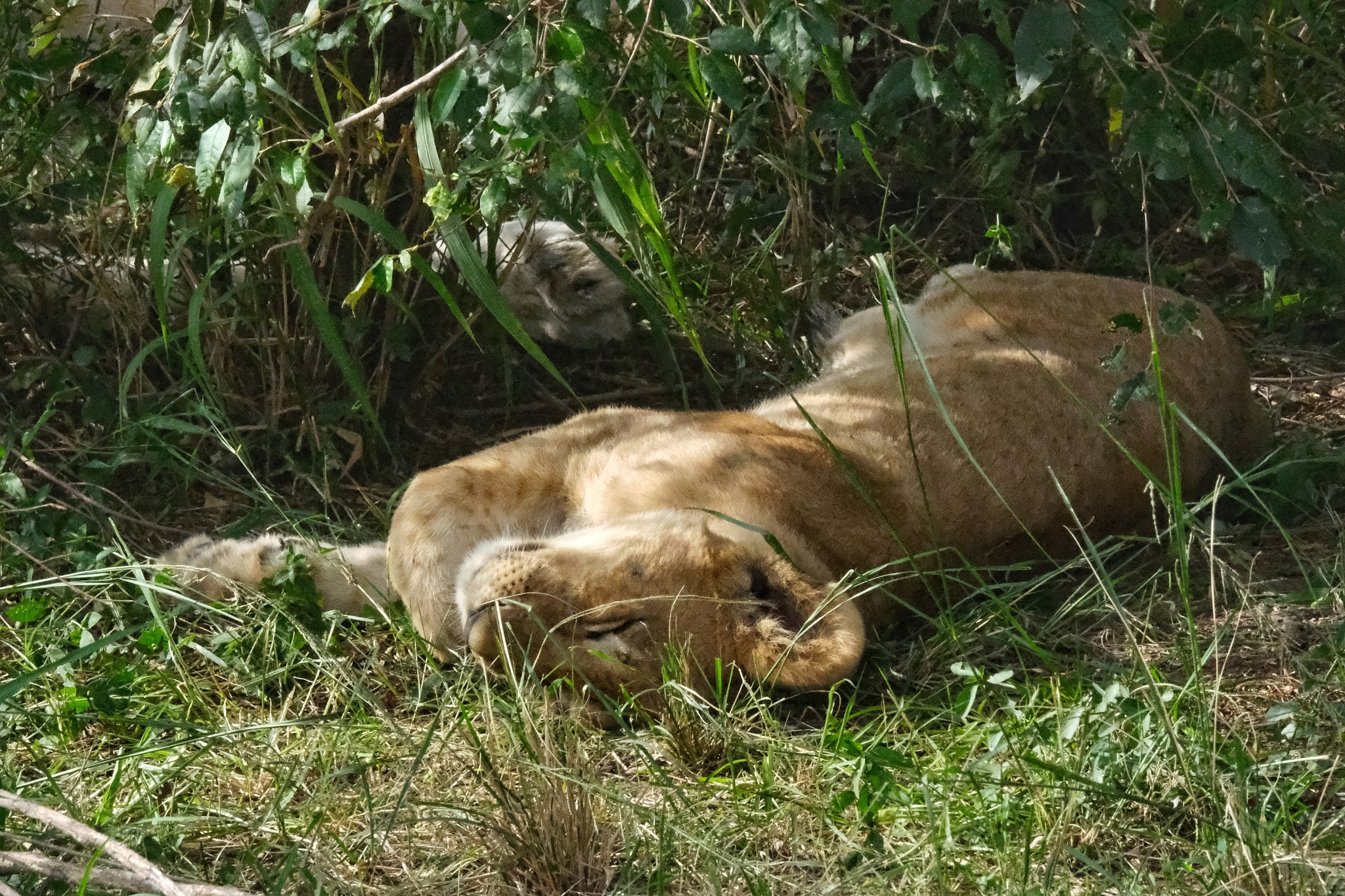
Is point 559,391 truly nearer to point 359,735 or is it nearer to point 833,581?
point 833,581

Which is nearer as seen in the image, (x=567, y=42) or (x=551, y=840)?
(x=551, y=840)

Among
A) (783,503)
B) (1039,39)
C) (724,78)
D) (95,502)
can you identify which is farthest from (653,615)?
(95,502)

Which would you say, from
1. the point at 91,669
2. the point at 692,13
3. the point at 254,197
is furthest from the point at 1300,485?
the point at 91,669

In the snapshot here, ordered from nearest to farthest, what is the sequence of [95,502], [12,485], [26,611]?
[26,611]
[12,485]
[95,502]

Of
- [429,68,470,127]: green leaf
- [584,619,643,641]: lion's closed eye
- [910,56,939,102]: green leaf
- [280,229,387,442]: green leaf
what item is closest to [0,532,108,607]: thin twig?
[280,229,387,442]: green leaf

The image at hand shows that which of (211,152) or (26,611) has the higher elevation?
(211,152)

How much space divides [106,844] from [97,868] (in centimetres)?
9

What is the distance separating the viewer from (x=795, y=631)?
2.74 meters

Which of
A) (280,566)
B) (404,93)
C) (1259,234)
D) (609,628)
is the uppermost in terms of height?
(404,93)

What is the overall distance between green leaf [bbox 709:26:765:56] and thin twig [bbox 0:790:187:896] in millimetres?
1702

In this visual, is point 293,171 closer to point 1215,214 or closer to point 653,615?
point 653,615

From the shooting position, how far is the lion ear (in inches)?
104

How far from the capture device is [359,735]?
8.57 ft

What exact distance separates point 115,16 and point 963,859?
11.1 ft
